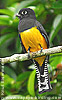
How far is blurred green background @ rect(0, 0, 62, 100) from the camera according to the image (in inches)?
104

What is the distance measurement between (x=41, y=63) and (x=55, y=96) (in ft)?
2.39

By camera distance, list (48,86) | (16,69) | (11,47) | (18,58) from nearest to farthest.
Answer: (18,58) < (48,86) < (16,69) < (11,47)

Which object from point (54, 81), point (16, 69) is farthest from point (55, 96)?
point (16, 69)

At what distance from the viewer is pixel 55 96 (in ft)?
8.95

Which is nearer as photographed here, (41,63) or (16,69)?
(41,63)

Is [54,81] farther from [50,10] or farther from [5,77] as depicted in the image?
[50,10]

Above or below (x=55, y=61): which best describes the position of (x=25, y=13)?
above

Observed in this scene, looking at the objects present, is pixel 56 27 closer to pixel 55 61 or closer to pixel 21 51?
pixel 55 61

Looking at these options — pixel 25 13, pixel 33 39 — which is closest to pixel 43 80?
pixel 33 39

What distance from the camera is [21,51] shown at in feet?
10.2

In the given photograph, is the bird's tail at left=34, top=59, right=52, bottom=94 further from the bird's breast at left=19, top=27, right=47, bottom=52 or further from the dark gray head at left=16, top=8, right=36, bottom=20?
the dark gray head at left=16, top=8, right=36, bottom=20

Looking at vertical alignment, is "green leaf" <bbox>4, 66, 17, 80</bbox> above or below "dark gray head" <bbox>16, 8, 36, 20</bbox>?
below

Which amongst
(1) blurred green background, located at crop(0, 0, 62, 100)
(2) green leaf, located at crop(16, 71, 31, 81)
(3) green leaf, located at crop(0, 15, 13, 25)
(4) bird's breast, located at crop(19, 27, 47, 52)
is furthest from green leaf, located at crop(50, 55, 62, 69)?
(3) green leaf, located at crop(0, 15, 13, 25)

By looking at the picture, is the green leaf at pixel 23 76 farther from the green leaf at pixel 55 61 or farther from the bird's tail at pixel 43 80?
the bird's tail at pixel 43 80
